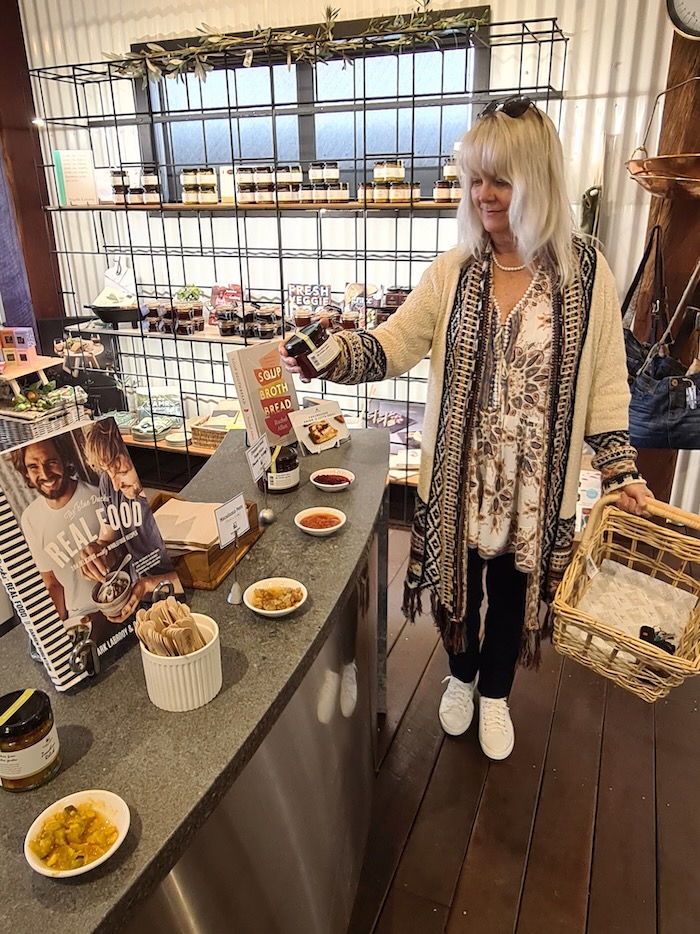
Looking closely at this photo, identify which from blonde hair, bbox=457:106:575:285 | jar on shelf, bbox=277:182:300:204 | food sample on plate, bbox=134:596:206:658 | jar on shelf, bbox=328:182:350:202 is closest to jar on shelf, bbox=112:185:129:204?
jar on shelf, bbox=277:182:300:204

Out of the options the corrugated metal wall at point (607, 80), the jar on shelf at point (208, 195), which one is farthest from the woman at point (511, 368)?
the jar on shelf at point (208, 195)

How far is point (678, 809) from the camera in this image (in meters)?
1.86

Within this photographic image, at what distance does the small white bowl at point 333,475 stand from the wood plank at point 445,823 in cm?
92

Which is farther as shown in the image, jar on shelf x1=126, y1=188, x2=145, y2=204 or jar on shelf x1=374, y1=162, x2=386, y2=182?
jar on shelf x1=126, y1=188, x2=145, y2=204

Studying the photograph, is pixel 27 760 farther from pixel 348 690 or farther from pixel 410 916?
pixel 410 916

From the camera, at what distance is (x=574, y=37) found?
2918 mm

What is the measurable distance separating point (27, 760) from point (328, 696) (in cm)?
62

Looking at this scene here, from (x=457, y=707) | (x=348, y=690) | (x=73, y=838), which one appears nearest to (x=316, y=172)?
(x=457, y=707)

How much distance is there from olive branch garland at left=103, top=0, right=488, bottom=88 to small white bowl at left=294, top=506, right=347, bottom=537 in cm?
210

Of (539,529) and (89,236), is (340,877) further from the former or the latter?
(89,236)

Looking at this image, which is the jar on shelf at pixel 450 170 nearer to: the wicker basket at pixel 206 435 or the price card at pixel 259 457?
the wicker basket at pixel 206 435

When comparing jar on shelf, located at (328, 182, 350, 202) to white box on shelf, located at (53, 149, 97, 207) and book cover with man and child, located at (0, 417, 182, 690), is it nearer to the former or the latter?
white box on shelf, located at (53, 149, 97, 207)

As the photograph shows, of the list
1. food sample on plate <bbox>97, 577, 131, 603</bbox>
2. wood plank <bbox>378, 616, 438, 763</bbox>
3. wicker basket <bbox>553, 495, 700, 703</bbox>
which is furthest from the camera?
wood plank <bbox>378, 616, 438, 763</bbox>

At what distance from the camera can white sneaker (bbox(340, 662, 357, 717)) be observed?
144cm
